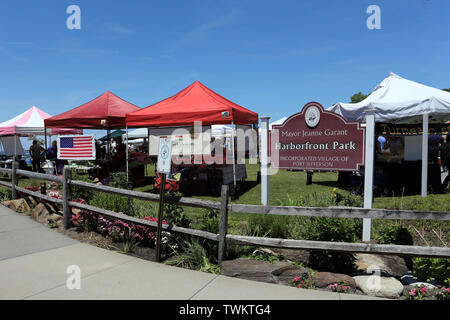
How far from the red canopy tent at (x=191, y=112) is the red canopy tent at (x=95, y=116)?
6.54 feet

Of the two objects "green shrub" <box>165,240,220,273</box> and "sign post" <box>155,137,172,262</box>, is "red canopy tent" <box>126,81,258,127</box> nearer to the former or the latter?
"sign post" <box>155,137,172,262</box>

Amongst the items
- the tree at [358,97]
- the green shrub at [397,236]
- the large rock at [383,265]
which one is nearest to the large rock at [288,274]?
the large rock at [383,265]

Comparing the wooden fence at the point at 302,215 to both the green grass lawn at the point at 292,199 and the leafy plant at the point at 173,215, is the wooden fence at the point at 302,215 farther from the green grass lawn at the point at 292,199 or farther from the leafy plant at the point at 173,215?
the green grass lawn at the point at 292,199

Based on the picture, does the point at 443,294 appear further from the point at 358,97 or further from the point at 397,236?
the point at 358,97

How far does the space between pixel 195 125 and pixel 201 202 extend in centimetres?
577

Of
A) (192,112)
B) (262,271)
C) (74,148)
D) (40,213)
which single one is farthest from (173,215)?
(74,148)

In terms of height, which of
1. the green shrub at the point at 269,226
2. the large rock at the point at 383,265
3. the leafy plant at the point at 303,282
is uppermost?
the green shrub at the point at 269,226

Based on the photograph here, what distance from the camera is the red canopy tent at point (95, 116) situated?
1229cm

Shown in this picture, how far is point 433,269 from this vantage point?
4.07 meters

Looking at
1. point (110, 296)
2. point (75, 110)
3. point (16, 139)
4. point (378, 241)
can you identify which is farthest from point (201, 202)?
point (16, 139)

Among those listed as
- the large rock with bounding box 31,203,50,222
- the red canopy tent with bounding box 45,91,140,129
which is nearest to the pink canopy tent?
the red canopy tent with bounding box 45,91,140,129

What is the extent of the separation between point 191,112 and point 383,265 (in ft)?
21.4

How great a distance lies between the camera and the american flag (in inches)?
469
